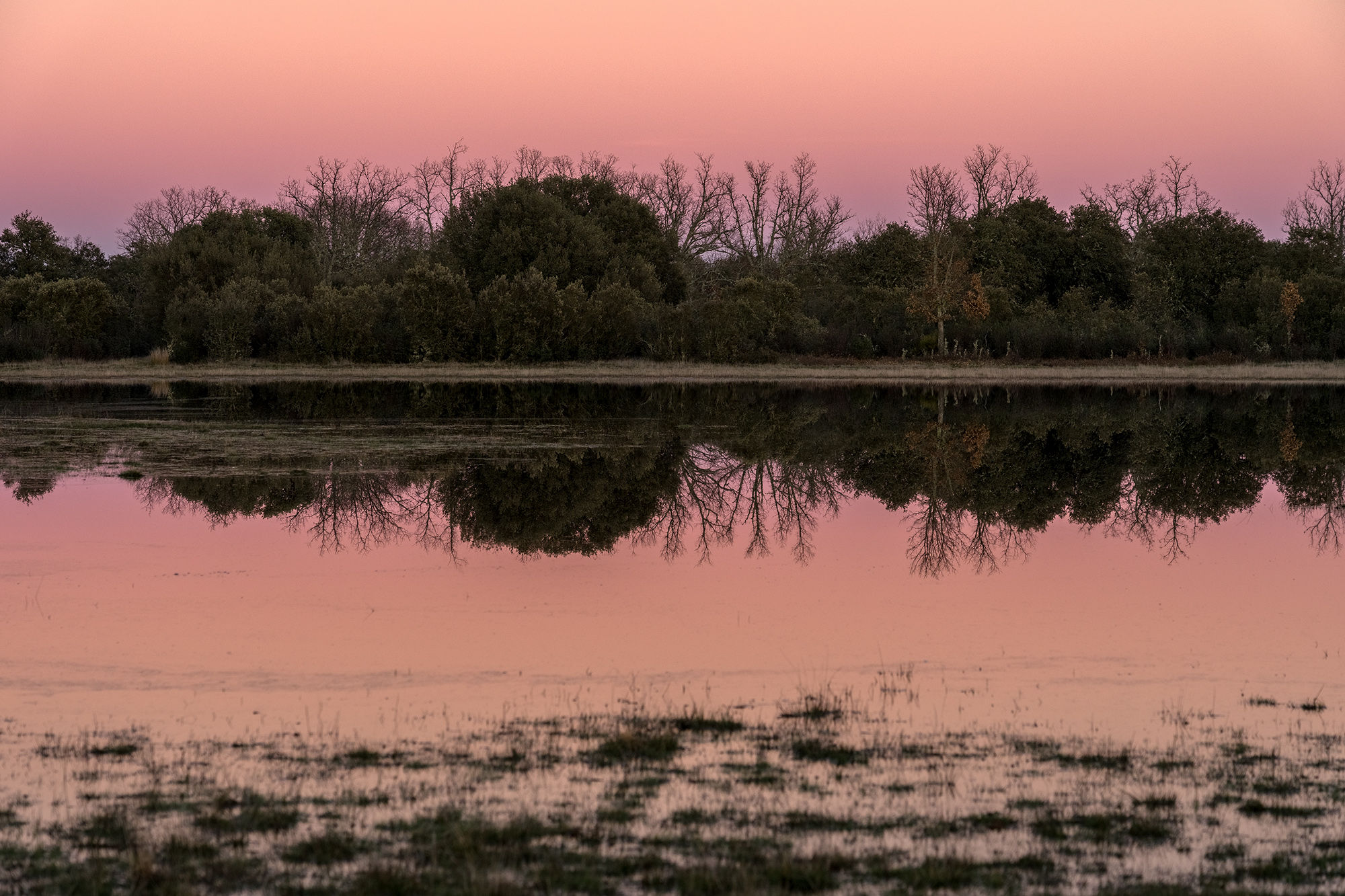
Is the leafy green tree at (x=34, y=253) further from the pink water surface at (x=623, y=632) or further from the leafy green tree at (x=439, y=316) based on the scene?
the pink water surface at (x=623, y=632)

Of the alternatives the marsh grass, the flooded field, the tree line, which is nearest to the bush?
the tree line

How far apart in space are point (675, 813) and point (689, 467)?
17619 mm

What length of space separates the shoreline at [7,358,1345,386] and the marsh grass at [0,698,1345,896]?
47.3 m

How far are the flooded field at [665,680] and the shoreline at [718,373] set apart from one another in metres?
33.9

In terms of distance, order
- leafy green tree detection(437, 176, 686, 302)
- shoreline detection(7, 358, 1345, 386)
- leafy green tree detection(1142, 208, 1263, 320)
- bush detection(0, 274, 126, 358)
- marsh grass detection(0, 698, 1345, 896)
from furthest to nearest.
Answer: leafy green tree detection(1142, 208, 1263, 320)
leafy green tree detection(437, 176, 686, 302)
bush detection(0, 274, 126, 358)
shoreline detection(7, 358, 1345, 386)
marsh grass detection(0, 698, 1345, 896)

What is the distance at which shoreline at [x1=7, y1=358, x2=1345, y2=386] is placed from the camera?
57688mm

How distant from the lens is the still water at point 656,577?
9562 millimetres

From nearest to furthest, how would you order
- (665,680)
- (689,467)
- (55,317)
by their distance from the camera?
1. (665,680)
2. (689,467)
3. (55,317)

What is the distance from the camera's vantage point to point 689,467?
24.5 m

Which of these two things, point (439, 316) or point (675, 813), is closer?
point (675, 813)

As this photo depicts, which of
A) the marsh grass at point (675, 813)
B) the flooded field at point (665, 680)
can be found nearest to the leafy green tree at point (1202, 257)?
the flooded field at point (665, 680)

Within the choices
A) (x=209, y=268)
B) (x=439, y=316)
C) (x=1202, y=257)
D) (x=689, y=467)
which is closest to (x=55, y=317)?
(x=209, y=268)

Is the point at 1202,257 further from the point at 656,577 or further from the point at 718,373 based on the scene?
the point at 656,577

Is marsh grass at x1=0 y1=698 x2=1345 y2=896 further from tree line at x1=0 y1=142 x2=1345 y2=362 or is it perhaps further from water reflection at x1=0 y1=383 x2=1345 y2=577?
tree line at x1=0 y1=142 x2=1345 y2=362
